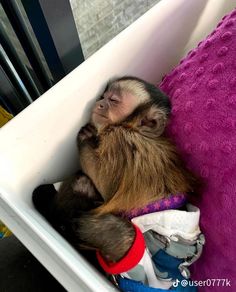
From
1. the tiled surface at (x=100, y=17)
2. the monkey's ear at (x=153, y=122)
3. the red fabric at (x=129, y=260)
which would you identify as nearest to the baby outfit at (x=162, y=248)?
the red fabric at (x=129, y=260)

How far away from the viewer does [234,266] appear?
0.60 m

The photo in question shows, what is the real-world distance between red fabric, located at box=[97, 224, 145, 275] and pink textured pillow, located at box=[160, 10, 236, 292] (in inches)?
5.2

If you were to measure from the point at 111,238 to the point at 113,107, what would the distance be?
9.0 inches

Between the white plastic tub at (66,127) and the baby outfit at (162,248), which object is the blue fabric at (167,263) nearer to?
the baby outfit at (162,248)

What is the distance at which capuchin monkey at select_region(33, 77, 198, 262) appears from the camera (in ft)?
1.96

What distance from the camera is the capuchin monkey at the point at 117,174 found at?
597mm

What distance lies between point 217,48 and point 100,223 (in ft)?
1.26

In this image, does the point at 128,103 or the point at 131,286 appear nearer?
the point at 131,286

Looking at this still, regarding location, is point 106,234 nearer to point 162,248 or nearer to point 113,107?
point 162,248

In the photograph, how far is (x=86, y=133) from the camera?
674mm

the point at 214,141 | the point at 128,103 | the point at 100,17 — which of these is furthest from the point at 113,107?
the point at 100,17

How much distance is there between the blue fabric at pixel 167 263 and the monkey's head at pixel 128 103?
222mm

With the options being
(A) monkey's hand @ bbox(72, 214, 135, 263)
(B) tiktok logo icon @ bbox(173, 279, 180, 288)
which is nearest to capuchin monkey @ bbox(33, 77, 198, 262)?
(A) monkey's hand @ bbox(72, 214, 135, 263)

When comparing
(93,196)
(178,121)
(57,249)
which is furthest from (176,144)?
(57,249)
